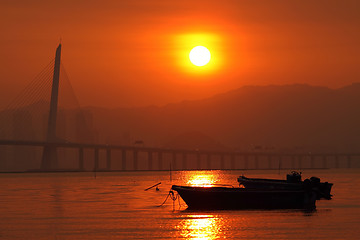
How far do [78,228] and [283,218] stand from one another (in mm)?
15143

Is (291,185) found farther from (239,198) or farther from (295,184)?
(239,198)

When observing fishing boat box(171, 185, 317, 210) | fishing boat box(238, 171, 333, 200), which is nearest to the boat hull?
fishing boat box(238, 171, 333, 200)

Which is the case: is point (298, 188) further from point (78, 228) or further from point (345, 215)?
point (78, 228)

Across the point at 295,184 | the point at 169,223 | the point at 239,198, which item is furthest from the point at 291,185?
the point at 169,223

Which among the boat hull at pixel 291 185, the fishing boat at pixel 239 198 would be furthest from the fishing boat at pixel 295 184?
the fishing boat at pixel 239 198

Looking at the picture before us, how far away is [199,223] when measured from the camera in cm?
4572

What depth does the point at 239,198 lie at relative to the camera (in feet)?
182

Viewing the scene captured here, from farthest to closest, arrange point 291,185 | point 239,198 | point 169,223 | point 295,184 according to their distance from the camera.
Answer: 1. point 291,185
2. point 295,184
3. point 239,198
4. point 169,223

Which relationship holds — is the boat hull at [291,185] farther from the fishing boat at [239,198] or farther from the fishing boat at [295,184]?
the fishing boat at [239,198]

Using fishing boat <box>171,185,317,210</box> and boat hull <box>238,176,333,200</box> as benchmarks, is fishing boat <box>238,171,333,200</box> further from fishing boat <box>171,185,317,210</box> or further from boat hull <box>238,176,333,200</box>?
fishing boat <box>171,185,317,210</box>

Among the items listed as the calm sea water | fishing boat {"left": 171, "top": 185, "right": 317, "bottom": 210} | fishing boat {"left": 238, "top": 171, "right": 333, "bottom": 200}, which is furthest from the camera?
fishing boat {"left": 238, "top": 171, "right": 333, "bottom": 200}

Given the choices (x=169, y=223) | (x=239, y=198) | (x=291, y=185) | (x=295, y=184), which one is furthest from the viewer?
(x=291, y=185)

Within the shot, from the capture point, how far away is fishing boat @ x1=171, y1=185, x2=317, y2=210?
55250mm

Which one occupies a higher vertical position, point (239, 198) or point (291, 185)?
point (291, 185)
